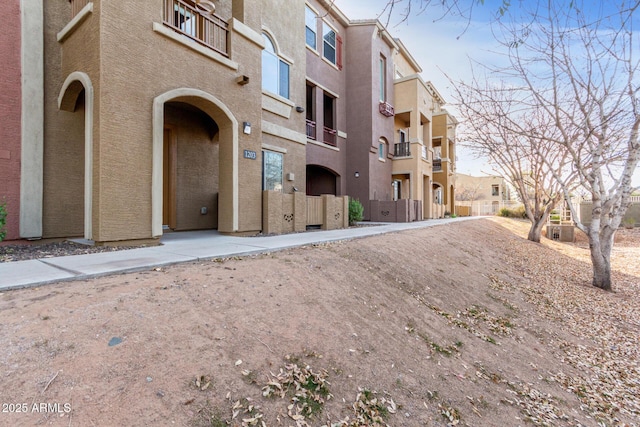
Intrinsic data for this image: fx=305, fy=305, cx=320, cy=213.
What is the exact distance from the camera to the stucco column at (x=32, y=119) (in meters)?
6.07

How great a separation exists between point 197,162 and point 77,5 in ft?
14.0

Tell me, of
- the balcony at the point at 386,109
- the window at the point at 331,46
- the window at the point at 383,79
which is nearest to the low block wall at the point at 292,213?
the balcony at the point at 386,109

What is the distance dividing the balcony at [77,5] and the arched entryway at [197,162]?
2324 millimetres

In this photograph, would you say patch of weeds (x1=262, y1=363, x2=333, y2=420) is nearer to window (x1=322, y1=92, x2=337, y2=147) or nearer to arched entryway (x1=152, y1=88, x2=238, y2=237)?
arched entryway (x1=152, y1=88, x2=238, y2=237)

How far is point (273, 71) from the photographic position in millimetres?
10656

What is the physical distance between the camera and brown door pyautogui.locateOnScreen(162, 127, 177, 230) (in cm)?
870

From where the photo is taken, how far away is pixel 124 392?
79.4 inches

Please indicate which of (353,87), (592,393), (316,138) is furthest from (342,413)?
(353,87)

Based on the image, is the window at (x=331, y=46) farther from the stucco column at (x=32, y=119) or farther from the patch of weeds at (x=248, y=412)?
the patch of weeds at (x=248, y=412)

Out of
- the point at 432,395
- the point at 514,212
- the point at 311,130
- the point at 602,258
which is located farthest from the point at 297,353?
the point at 514,212

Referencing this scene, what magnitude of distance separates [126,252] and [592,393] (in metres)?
6.95

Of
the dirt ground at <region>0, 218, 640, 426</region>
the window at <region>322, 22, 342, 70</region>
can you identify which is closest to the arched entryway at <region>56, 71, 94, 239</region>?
the dirt ground at <region>0, 218, 640, 426</region>

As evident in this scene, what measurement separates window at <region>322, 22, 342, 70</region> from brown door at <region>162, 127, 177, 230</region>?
29.2ft

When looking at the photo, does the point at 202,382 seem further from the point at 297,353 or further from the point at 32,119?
the point at 32,119
